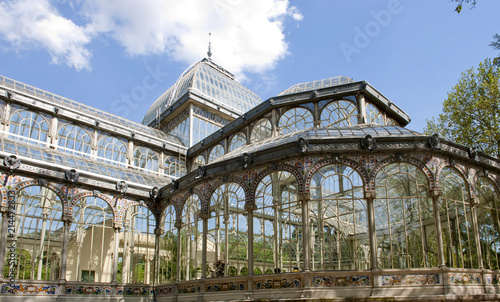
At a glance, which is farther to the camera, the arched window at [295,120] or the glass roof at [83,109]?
the glass roof at [83,109]

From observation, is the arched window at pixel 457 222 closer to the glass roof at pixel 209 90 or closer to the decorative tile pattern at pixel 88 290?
the decorative tile pattern at pixel 88 290

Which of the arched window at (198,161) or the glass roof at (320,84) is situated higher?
the glass roof at (320,84)

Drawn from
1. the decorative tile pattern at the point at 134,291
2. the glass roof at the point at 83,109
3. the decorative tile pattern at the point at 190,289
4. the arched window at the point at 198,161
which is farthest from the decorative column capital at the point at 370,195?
the glass roof at the point at 83,109

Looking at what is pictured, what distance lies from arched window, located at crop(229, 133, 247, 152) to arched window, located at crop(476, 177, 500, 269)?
14643mm

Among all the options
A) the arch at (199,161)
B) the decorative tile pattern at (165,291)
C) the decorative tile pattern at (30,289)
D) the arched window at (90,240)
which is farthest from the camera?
the arch at (199,161)

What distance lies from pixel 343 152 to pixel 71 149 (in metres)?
19.4

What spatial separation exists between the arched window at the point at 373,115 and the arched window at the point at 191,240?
11.0m

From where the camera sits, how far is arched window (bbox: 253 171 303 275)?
773 inches

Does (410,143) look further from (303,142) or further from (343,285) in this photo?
(343,285)

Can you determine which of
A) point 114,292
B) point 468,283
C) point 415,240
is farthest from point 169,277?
point 468,283

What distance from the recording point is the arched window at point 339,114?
85.4ft

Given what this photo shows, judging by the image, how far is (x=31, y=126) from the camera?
28391 millimetres

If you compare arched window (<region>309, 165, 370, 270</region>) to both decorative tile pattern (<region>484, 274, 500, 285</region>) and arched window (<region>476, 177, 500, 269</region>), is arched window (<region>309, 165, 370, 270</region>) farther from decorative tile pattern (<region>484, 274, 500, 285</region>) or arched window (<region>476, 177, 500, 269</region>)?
arched window (<region>476, 177, 500, 269</region>)

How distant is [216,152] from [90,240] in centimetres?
1064
